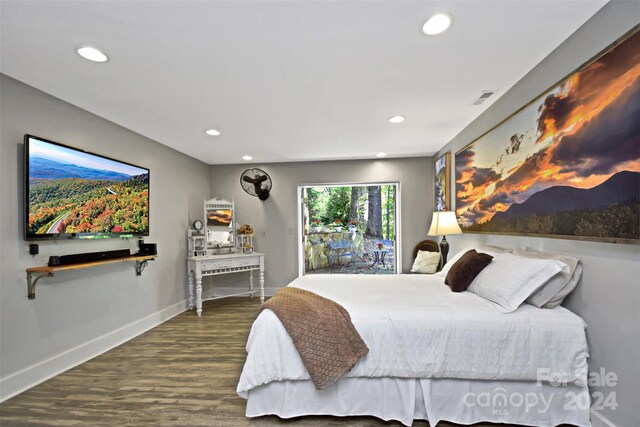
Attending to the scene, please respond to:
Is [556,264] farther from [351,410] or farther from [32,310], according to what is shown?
[32,310]

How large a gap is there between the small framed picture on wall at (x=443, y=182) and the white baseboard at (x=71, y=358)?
4.11 metres

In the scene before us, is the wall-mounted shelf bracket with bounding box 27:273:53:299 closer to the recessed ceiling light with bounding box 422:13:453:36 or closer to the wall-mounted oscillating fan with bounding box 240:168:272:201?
the wall-mounted oscillating fan with bounding box 240:168:272:201

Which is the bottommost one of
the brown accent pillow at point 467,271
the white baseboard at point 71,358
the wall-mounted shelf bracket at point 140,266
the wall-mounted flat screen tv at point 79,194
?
the white baseboard at point 71,358

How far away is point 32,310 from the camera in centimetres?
208

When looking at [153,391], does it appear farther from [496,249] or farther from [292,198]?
[292,198]

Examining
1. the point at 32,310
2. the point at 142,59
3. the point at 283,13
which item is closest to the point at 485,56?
the point at 283,13

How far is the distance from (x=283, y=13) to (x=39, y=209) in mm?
2402

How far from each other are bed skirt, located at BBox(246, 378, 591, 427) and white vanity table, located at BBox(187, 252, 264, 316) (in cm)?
246

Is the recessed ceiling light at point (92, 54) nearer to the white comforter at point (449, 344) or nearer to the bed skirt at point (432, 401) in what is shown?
the white comforter at point (449, 344)

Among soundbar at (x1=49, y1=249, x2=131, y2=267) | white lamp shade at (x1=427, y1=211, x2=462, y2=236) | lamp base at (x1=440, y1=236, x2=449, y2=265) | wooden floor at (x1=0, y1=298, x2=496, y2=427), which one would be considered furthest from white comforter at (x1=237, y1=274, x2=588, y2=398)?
soundbar at (x1=49, y1=249, x2=131, y2=267)

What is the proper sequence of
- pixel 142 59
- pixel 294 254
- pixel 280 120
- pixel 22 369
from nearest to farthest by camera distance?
pixel 142 59 → pixel 22 369 → pixel 280 120 → pixel 294 254

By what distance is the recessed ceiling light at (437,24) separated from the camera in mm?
1420

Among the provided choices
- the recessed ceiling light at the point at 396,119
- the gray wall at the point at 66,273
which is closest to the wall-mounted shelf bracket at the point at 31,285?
the gray wall at the point at 66,273

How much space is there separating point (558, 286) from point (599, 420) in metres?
0.74
